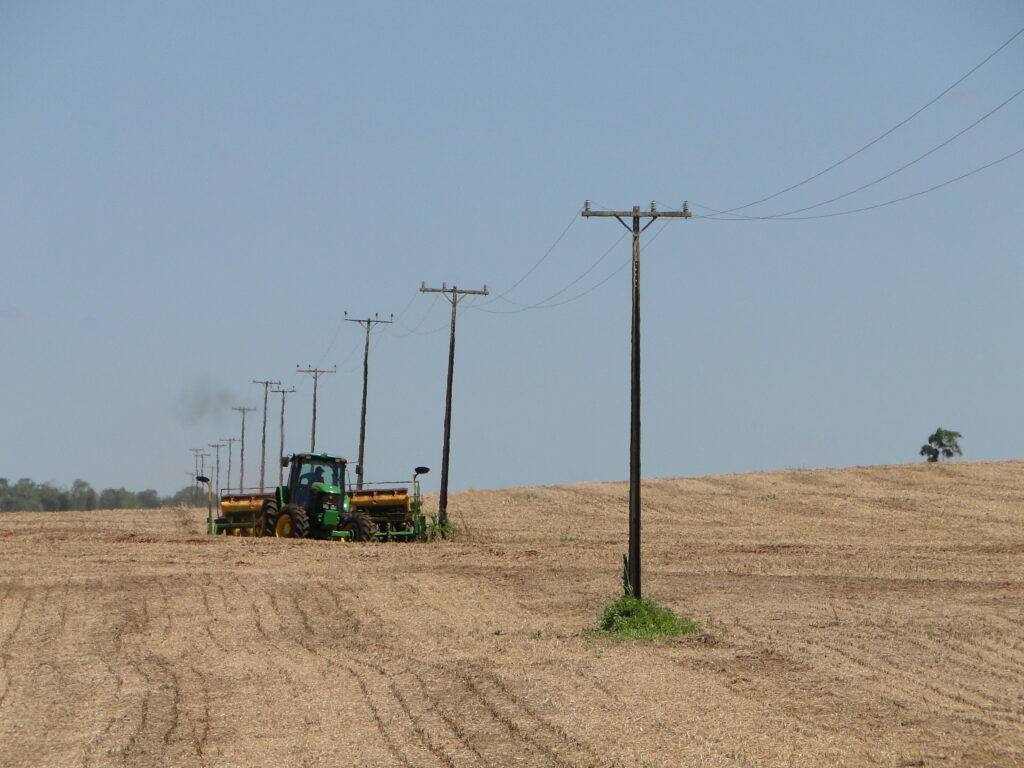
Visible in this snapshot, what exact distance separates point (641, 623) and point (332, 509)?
58.9ft

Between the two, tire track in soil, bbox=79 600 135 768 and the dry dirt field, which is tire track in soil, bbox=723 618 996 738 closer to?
the dry dirt field

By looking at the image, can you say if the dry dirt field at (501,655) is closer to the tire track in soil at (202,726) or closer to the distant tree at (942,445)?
the tire track in soil at (202,726)

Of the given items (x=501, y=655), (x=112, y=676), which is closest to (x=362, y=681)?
(x=501, y=655)

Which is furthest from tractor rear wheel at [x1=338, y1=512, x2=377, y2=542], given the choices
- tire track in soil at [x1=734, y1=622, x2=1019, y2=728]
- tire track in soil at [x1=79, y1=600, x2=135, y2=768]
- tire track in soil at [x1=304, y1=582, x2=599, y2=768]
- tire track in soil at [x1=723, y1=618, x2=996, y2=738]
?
tire track in soil at [x1=304, y1=582, x2=599, y2=768]

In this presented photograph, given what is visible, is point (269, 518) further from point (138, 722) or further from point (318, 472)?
point (138, 722)

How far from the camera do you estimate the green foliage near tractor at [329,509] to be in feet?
123

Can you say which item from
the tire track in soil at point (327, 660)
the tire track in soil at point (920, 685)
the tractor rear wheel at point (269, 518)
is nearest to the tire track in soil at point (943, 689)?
the tire track in soil at point (920, 685)

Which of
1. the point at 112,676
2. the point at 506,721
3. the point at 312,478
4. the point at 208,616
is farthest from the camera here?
the point at 312,478

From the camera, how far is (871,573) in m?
30.9

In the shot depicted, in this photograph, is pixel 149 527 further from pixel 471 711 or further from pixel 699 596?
pixel 471 711

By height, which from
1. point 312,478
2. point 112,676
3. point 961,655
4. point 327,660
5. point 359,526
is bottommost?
point 112,676

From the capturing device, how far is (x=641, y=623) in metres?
21.2

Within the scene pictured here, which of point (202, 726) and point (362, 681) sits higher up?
point (362, 681)

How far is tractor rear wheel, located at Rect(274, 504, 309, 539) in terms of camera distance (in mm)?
36969
